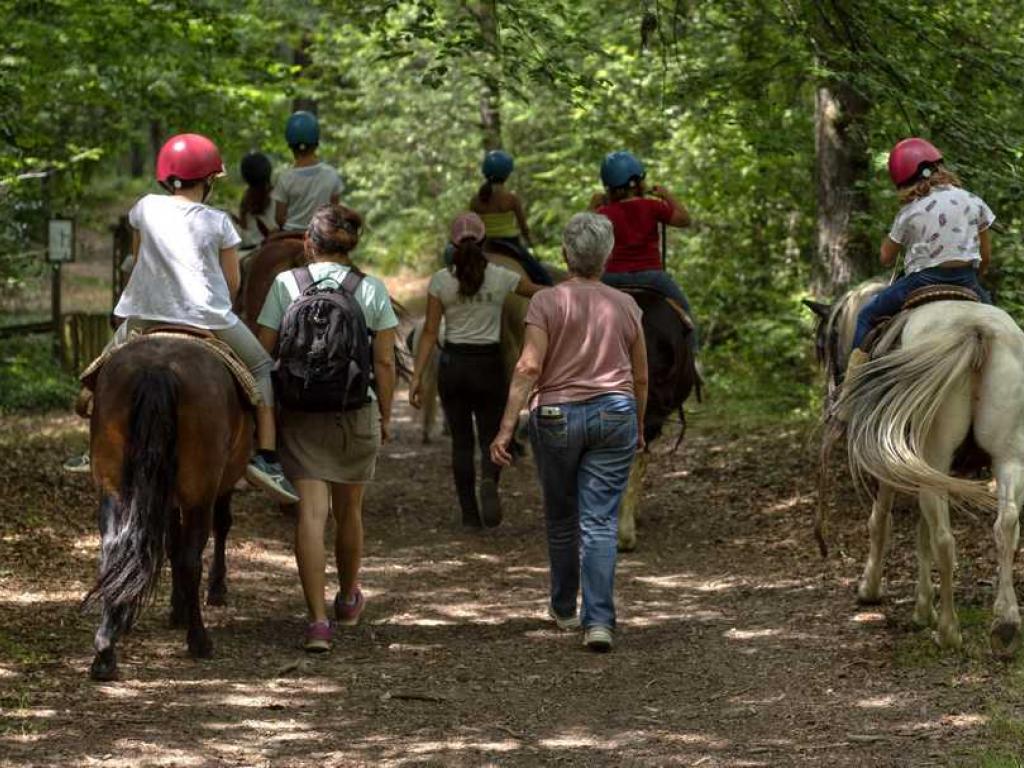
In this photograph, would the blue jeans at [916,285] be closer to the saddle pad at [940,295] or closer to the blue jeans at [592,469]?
the saddle pad at [940,295]

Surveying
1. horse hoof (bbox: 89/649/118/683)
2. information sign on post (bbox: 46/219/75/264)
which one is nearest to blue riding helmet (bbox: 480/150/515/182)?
information sign on post (bbox: 46/219/75/264)

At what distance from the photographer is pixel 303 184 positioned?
469 inches

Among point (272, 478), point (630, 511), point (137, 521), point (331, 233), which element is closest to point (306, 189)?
point (630, 511)

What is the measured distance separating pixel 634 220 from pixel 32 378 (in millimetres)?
9343

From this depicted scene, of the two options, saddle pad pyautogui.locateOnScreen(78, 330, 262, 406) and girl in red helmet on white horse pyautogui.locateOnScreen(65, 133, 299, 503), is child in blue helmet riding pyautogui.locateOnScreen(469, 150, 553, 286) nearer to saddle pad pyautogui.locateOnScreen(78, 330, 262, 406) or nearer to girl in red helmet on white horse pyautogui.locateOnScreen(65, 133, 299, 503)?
girl in red helmet on white horse pyautogui.locateOnScreen(65, 133, 299, 503)

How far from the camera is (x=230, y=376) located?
749 centimetres

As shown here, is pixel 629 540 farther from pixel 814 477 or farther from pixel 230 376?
pixel 230 376

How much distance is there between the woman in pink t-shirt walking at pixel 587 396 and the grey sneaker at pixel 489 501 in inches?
148

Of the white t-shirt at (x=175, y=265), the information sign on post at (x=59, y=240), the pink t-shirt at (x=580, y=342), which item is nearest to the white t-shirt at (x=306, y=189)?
the white t-shirt at (x=175, y=265)

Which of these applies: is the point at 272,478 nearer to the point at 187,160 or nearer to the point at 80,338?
the point at 187,160

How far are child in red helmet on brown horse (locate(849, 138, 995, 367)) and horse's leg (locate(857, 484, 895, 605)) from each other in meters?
→ 1.13

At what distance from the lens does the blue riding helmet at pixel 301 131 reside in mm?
12055

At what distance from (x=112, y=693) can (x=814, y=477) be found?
7226mm

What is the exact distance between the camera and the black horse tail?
6.90m
